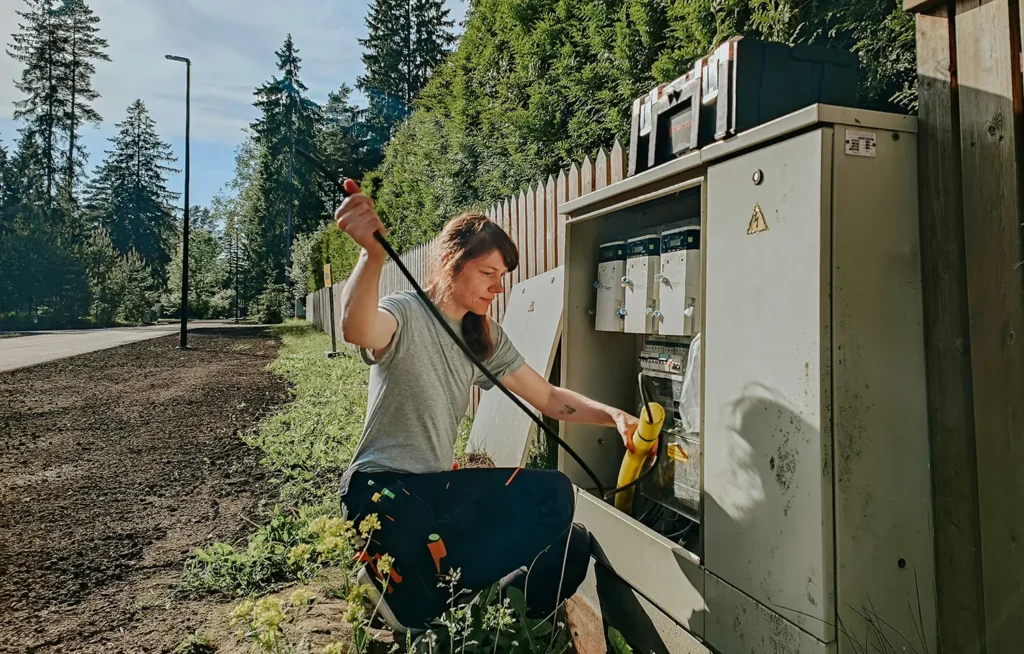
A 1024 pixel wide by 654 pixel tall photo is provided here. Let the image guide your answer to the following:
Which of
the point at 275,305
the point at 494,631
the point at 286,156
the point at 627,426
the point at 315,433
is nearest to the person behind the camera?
the point at 494,631

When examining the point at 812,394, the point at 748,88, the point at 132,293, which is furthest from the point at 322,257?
the point at 812,394

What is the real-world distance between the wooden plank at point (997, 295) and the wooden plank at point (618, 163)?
194 cm

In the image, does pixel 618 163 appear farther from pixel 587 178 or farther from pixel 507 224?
pixel 507 224

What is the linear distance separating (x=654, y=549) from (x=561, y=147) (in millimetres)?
3444

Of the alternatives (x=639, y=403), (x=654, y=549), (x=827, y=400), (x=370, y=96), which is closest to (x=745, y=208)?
(x=827, y=400)

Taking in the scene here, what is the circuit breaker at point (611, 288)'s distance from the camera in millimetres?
2793

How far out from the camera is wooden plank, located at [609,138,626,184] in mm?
3428

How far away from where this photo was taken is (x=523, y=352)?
12.9ft

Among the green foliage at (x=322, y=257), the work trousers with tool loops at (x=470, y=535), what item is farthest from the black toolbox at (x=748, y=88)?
the green foliage at (x=322, y=257)

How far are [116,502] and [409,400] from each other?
336 centimetres

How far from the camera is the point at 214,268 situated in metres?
55.5

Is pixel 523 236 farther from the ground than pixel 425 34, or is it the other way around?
pixel 425 34

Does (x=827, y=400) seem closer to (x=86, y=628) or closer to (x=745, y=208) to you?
(x=745, y=208)

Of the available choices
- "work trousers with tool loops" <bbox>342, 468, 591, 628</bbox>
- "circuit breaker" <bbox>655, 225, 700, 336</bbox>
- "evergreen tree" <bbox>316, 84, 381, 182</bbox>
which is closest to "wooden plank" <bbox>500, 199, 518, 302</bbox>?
"circuit breaker" <bbox>655, 225, 700, 336</bbox>
